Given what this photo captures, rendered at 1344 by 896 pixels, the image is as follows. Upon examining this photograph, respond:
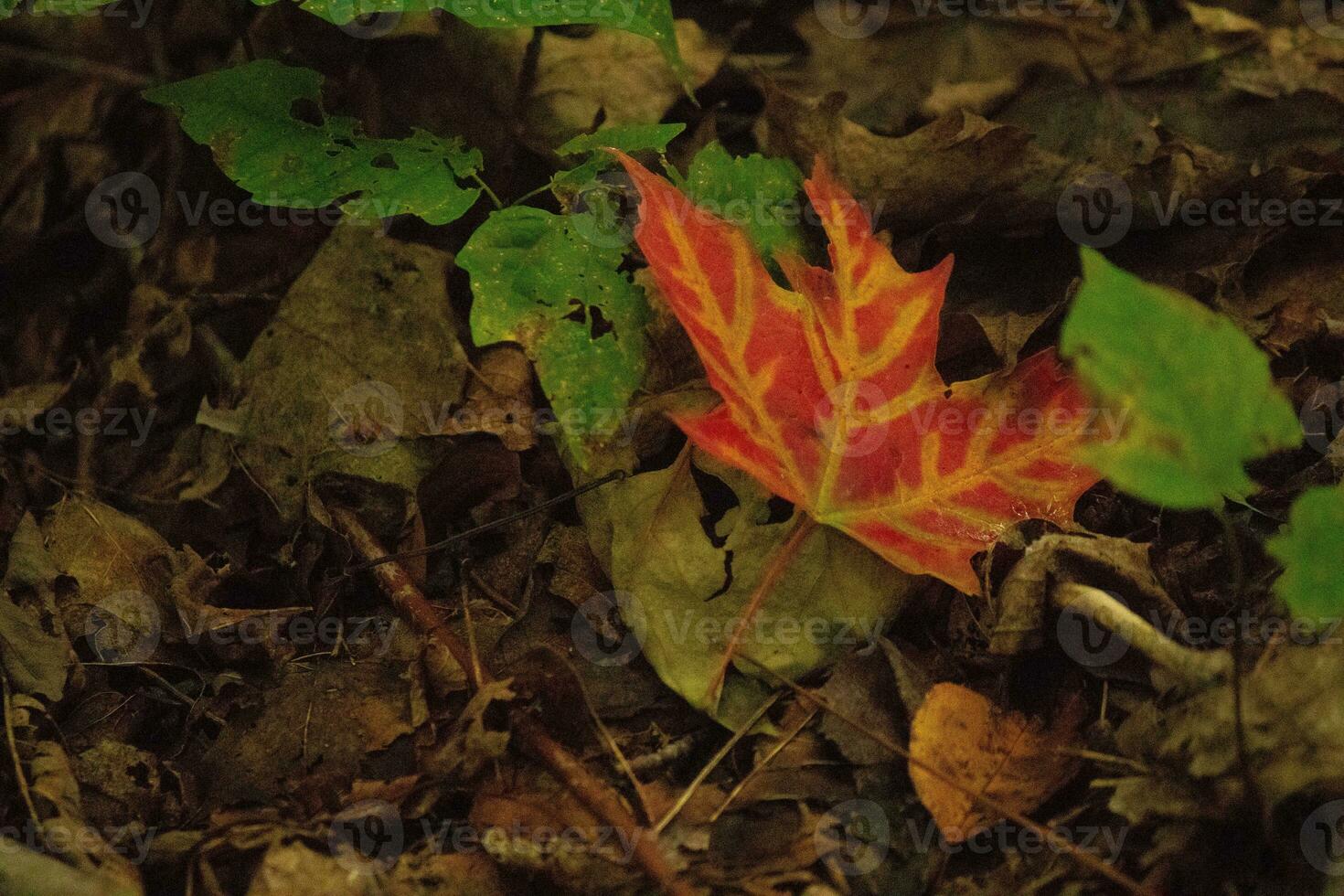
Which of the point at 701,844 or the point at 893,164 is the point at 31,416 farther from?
the point at 893,164

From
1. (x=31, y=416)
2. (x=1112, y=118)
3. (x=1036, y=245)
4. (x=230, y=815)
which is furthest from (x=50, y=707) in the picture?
(x=1112, y=118)

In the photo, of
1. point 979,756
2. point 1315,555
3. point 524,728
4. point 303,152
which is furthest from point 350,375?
point 1315,555

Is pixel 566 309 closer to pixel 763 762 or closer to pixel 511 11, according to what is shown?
pixel 511 11

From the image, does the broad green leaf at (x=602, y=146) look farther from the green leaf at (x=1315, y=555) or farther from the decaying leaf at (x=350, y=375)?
the green leaf at (x=1315, y=555)

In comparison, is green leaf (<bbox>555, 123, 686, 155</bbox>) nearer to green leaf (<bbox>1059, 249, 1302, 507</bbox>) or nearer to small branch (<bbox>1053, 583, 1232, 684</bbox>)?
green leaf (<bbox>1059, 249, 1302, 507</bbox>)

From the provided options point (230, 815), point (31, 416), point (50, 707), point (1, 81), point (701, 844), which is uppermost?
point (1, 81)
